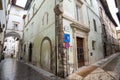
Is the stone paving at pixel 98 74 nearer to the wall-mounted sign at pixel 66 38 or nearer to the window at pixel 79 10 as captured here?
the wall-mounted sign at pixel 66 38

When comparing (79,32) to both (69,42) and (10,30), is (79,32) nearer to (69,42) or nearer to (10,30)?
(69,42)

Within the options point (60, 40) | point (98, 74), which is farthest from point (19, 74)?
point (98, 74)

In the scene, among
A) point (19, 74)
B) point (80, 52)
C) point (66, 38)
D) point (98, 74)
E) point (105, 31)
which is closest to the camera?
point (98, 74)

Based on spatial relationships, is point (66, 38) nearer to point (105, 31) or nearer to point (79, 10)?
point (79, 10)

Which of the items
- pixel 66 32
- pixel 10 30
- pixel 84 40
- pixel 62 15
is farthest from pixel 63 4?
pixel 10 30

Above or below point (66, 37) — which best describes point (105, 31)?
above

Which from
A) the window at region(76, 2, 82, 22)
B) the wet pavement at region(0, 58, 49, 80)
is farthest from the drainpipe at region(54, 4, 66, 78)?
the window at region(76, 2, 82, 22)

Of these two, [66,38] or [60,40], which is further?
[66,38]

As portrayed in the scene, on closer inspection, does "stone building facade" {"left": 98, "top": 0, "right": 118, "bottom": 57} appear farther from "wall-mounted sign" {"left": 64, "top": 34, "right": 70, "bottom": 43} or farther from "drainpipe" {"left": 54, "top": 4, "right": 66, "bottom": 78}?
"drainpipe" {"left": 54, "top": 4, "right": 66, "bottom": 78}

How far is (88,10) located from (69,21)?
13.7ft

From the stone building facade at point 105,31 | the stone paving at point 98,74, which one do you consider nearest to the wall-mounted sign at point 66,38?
the stone paving at point 98,74

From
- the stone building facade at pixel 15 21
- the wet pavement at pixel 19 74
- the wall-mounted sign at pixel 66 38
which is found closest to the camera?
the wet pavement at pixel 19 74

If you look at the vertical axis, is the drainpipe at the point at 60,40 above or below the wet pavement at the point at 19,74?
above

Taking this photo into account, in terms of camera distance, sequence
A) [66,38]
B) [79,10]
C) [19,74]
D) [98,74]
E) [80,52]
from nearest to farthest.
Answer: [98,74] → [19,74] → [66,38] → [80,52] → [79,10]
